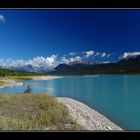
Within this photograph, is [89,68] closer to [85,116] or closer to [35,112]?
[85,116]

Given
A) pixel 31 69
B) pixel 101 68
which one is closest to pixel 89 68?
pixel 101 68

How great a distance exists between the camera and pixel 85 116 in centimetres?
438

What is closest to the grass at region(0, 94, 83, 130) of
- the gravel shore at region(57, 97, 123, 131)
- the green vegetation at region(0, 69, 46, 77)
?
the gravel shore at region(57, 97, 123, 131)

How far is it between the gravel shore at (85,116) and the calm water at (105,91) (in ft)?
0.21

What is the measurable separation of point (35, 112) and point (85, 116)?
529 mm

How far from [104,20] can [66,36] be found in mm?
429

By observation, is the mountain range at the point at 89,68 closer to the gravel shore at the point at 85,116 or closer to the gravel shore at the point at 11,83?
the gravel shore at the point at 11,83

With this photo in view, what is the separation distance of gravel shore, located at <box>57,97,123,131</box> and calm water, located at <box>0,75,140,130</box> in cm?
6

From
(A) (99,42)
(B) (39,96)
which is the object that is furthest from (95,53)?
(B) (39,96)

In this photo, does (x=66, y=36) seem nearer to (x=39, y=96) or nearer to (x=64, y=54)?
(x=64, y=54)

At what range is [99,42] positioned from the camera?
433 cm

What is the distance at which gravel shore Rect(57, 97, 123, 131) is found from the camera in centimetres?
421
